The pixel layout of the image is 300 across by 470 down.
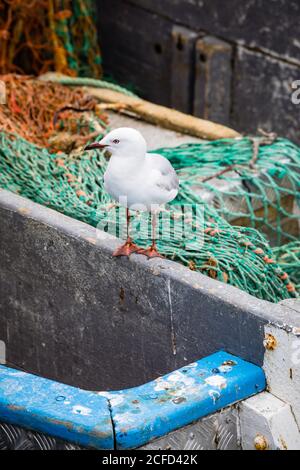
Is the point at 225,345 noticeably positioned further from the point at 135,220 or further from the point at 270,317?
the point at 135,220

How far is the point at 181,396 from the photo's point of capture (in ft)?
11.9

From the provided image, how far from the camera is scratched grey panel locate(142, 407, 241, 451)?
3.63 metres

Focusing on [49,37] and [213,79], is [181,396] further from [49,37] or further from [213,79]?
[49,37]

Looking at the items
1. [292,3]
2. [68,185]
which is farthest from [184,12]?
[68,185]

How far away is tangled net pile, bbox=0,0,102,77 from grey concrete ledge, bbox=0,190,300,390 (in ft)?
9.92

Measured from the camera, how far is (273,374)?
12.5 feet

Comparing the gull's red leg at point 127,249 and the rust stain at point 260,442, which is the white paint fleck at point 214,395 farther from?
the gull's red leg at point 127,249

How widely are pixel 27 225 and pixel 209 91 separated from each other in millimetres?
3302

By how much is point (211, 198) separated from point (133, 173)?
1.58 meters

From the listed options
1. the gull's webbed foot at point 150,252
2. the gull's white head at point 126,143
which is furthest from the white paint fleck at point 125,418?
the gull's white head at point 126,143

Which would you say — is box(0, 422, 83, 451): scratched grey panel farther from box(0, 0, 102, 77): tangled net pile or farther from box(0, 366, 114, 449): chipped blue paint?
box(0, 0, 102, 77): tangled net pile

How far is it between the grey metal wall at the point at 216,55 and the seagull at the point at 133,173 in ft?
10.6

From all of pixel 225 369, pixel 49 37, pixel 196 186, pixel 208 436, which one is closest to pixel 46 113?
pixel 196 186

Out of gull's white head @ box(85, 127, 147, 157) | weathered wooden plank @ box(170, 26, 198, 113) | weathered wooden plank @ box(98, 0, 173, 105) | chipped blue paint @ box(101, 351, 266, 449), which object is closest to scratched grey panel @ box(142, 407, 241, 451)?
chipped blue paint @ box(101, 351, 266, 449)
